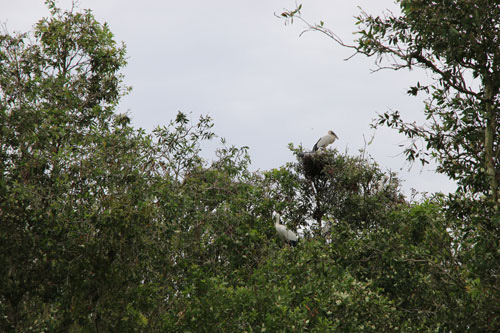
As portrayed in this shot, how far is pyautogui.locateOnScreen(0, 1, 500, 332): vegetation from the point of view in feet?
30.3

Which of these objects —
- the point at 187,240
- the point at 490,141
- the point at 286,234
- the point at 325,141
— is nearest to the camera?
the point at 490,141

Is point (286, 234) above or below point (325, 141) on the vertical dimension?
below

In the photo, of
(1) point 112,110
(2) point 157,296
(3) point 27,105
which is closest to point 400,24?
(2) point 157,296

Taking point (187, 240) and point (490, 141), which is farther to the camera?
point (187, 240)

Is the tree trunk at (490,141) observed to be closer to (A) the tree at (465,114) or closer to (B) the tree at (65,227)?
(A) the tree at (465,114)

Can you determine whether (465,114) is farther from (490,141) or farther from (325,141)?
(325,141)

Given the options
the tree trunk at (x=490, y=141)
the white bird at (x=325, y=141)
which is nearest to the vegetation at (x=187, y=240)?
the tree trunk at (x=490, y=141)

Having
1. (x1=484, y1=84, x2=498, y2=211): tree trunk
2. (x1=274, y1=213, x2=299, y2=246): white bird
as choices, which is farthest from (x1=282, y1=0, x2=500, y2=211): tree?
(x1=274, y1=213, x2=299, y2=246): white bird

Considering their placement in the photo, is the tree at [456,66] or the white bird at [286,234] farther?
the white bird at [286,234]

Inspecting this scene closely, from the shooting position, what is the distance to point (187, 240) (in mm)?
13406

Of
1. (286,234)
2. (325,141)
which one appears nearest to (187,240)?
(286,234)

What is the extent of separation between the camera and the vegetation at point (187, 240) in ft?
30.3

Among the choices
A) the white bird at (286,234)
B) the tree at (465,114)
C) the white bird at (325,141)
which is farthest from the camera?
the white bird at (325,141)

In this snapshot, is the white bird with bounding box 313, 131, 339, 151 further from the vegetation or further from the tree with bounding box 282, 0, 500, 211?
the tree with bounding box 282, 0, 500, 211
